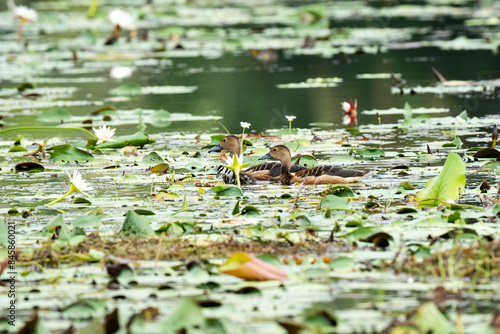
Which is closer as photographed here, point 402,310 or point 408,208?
point 402,310

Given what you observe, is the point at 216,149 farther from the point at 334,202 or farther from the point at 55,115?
the point at 55,115

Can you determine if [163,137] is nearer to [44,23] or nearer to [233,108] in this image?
[233,108]

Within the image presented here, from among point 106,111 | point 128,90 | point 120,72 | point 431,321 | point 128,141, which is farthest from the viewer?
point 120,72

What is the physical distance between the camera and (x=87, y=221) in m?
5.79

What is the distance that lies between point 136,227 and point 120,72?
10.8 metres

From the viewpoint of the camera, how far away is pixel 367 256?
16.5 ft

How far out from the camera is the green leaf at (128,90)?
1320 cm

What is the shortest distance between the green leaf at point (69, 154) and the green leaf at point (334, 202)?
9.82 feet

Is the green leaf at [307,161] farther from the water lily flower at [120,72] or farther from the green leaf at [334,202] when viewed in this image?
the water lily flower at [120,72]

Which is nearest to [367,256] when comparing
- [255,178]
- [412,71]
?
[255,178]

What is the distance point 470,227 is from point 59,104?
8200mm

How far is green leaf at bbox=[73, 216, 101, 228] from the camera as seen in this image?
227 inches

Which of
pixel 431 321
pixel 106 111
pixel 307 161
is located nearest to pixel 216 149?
pixel 307 161

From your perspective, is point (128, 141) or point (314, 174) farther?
point (128, 141)
